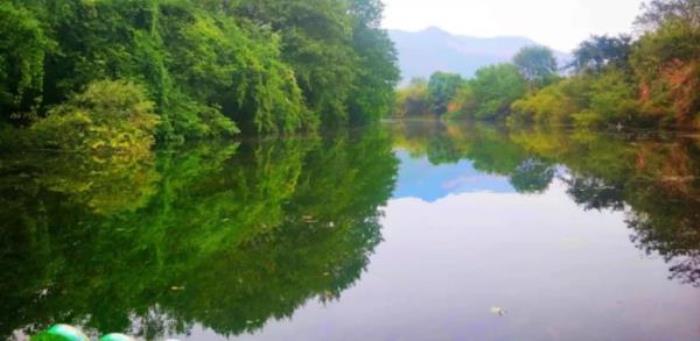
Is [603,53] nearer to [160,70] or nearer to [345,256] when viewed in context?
[160,70]

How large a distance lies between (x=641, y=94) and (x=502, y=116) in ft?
146

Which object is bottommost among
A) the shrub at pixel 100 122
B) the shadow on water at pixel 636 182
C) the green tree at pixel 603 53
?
the shadow on water at pixel 636 182

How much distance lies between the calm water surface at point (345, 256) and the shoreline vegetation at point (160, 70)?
4.66 m

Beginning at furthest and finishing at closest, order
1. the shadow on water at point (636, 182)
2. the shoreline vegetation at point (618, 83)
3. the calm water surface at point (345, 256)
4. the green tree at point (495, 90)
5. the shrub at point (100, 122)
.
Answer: the green tree at point (495, 90) → the shoreline vegetation at point (618, 83) → the shrub at point (100, 122) → the shadow on water at point (636, 182) → the calm water surface at point (345, 256)

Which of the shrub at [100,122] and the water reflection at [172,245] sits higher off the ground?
the shrub at [100,122]

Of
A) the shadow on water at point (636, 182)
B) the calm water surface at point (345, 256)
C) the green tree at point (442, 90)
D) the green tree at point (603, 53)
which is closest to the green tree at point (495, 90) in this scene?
the green tree at point (442, 90)

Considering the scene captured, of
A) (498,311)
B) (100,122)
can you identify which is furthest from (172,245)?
(100,122)

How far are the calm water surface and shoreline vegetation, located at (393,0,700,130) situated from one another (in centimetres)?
2256

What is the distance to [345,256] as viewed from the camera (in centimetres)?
785

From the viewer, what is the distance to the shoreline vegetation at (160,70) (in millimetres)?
19234

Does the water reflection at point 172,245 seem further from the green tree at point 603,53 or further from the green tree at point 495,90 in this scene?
the green tree at point 495,90

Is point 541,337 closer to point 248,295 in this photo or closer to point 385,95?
point 248,295

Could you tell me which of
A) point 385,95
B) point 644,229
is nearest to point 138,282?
point 644,229

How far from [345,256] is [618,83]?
41.3m
